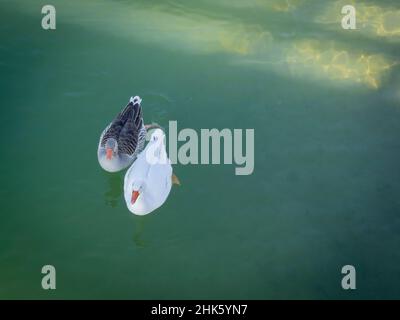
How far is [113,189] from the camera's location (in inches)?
195

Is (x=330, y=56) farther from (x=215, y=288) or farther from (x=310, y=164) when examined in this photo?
(x=215, y=288)

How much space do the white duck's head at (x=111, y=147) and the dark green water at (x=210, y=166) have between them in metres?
0.33

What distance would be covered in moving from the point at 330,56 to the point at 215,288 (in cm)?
211

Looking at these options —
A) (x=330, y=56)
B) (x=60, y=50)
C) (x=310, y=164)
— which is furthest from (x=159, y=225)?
(x=330, y=56)

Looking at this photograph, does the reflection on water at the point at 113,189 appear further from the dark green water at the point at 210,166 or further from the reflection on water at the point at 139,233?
the reflection on water at the point at 139,233

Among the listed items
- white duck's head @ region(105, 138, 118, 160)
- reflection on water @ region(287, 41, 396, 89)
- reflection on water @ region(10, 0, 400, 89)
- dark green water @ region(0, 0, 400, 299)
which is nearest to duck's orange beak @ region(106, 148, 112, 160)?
white duck's head @ region(105, 138, 118, 160)

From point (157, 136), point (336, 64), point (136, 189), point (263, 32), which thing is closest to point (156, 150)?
point (157, 136)

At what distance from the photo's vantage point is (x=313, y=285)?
470cm

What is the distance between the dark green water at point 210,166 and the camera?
4.73m

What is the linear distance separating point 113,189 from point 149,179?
454mm

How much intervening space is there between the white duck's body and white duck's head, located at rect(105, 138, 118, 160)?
0.56 ft

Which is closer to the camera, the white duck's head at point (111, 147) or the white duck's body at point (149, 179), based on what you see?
the white duck's body at point (149, 179)

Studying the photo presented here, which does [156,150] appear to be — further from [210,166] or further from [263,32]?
[263,32]

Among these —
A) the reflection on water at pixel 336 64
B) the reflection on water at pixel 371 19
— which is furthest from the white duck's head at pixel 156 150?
the reflection on water at pixel 371 19
